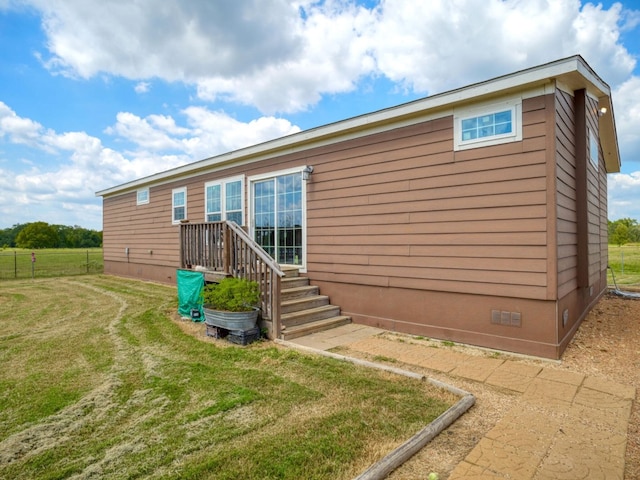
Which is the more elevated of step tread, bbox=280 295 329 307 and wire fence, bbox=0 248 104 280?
step tread, bbox=280 295 329 307

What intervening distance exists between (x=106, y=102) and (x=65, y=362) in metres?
10.5

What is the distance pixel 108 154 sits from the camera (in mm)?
19062

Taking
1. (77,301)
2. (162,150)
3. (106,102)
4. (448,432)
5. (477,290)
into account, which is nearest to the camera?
(448,432)

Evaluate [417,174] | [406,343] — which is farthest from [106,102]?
[406,343]

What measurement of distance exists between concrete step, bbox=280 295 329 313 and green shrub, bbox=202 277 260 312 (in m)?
0.55

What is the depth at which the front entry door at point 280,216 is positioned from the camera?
674cm

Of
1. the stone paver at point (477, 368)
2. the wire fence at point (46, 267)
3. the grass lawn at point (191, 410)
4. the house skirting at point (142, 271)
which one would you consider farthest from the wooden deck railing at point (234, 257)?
the wire fence at point (46, 267)

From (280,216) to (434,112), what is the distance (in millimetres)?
3512

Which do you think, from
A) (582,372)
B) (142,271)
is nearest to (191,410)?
(582,372)

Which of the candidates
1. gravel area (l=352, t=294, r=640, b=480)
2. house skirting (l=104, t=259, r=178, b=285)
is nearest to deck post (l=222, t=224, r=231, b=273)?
gravel area (l=352, t=294, r=640, b=480)

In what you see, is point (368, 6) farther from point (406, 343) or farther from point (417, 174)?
point (406, 343)

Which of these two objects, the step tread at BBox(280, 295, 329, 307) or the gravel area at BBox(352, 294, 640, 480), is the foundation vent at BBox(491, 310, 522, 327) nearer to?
the gravel area at BBox(352, 294, 640, 480)

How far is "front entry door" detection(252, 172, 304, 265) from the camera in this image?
22.1ft

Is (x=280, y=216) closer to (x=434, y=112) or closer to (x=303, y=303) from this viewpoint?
(x=303, y=303)
